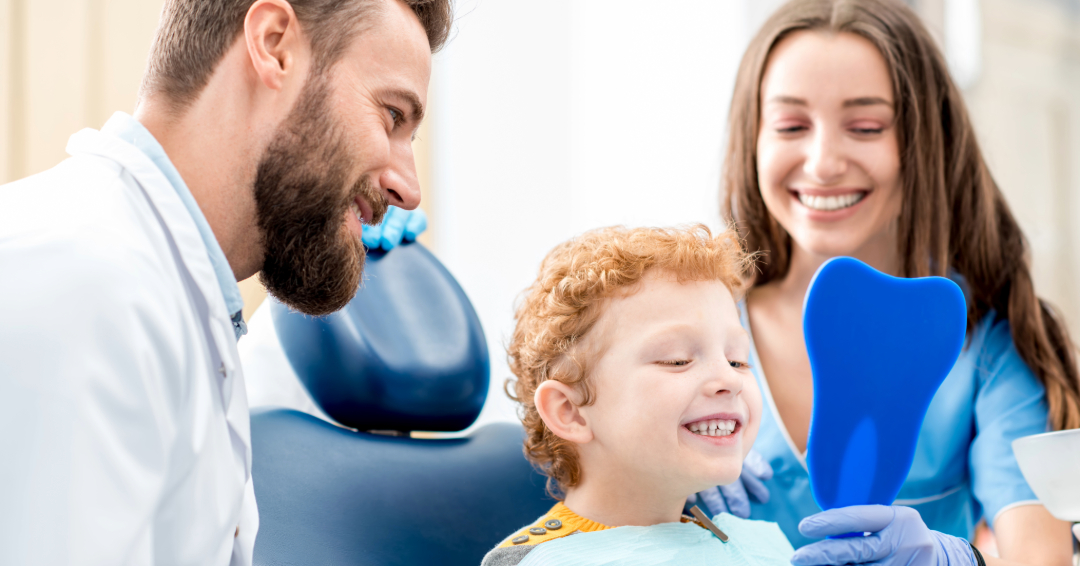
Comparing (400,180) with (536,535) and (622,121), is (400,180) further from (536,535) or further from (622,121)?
(622,121)

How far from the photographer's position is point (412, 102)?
106 cm

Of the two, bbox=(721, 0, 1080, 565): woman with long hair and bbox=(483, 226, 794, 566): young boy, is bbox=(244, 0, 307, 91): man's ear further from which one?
bbox=(721, 0, 1080, 565): woman with long hair

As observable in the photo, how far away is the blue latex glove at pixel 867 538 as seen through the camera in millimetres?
971

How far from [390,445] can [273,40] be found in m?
0.61

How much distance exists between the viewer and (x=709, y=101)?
10.3 ft

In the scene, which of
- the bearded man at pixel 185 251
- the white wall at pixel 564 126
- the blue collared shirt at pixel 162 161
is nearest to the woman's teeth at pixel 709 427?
the bearded man at pixel 185 251

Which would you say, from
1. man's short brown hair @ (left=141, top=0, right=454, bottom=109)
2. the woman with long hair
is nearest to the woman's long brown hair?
the woman with long hair

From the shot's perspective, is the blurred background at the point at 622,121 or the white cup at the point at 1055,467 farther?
the blurred background at the point at 622,121

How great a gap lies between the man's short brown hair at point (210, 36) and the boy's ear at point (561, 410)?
48 cm

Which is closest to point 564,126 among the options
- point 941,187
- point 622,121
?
point 622,121

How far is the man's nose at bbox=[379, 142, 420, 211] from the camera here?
106 cm

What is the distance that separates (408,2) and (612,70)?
2319mm

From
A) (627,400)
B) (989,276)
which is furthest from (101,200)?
(989,276)

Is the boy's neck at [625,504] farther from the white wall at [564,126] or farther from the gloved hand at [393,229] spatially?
the white wall at [564,126]
